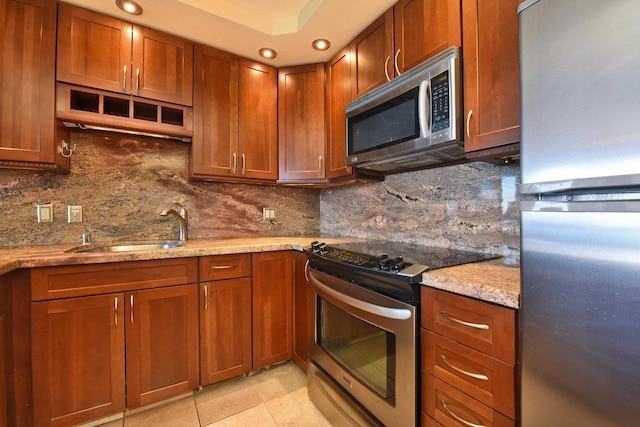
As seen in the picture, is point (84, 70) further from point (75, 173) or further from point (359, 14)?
point (359, 14)

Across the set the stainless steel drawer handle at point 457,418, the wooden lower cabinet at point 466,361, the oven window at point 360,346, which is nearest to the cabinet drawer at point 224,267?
the oven window at point 360,346

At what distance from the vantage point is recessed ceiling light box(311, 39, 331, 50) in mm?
1931

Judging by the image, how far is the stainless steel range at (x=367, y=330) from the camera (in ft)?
3.46

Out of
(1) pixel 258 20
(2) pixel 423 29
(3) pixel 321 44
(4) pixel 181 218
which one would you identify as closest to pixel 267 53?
(1) pixel 258 20

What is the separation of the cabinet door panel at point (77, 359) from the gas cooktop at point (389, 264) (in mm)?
1157

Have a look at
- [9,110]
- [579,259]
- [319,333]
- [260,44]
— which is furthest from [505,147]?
[9,110]

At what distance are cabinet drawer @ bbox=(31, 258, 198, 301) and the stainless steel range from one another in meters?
0.79

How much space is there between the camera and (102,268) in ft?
4.66

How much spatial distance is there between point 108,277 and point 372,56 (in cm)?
202

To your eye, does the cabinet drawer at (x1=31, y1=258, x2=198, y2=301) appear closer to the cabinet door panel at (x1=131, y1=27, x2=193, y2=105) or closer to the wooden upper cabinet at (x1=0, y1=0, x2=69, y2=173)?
the wooden upper cabinet at (x1=0, y1=0, x2=69, y2=173)

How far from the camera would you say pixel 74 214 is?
180cm

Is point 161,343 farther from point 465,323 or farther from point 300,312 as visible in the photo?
point 465,323

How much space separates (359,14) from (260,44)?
75 cm

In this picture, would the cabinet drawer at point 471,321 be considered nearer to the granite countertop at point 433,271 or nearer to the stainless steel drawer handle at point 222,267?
the granite countertop at point 433,271
